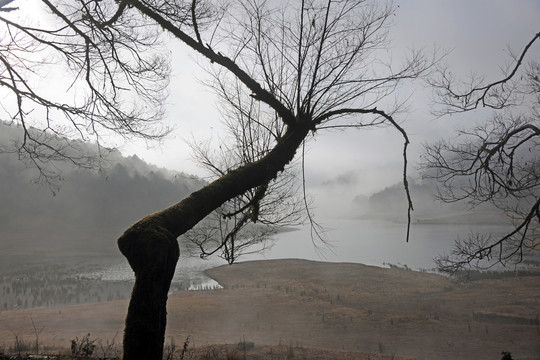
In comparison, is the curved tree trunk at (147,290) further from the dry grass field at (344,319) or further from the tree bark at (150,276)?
the dry grass field at (344,319)

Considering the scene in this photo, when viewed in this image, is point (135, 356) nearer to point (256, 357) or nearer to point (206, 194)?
point (206, 194)

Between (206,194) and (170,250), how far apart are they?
29.7 inches

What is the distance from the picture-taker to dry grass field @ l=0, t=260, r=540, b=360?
10.9m

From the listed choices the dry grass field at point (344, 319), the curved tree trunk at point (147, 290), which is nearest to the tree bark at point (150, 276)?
the curved tree trunk at point (147, 290)

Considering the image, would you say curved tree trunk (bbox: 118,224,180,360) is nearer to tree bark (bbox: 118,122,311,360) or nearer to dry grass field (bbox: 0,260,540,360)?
tree bark (bbox: 118,122,311,360)

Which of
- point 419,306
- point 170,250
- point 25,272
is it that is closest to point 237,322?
point 419,306

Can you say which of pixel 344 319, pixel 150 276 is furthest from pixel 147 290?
pixel 344 319

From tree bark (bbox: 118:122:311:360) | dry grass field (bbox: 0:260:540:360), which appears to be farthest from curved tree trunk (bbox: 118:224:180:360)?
dry grass field (bbox: 0:260:540:360)

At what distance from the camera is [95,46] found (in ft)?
11.5

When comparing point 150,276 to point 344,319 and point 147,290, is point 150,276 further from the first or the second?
point 344,319

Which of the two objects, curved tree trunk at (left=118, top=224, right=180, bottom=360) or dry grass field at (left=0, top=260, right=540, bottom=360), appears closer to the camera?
curved tree trunk at (left=118, top=224, right=180, bottom=360)

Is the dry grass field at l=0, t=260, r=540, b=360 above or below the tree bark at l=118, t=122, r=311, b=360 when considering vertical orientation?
below

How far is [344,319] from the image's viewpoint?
14234 millimetres

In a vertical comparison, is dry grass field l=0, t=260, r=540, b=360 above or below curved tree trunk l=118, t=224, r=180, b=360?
below
